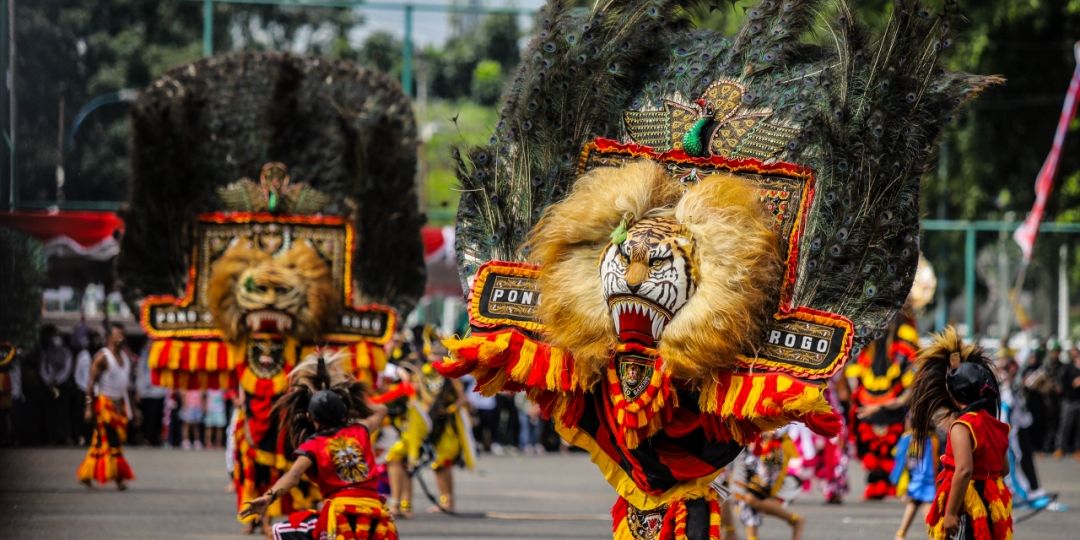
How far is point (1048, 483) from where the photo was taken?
19625 mm

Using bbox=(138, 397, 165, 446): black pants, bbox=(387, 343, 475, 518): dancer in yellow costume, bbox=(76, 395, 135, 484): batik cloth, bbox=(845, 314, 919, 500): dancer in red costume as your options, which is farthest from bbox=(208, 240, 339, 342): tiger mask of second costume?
bbox=(138, 397, 165, 446): black pants

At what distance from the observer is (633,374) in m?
7.53

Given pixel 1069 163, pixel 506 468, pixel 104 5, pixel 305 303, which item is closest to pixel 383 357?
pixel 305 303

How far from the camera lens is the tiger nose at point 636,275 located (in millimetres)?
7336

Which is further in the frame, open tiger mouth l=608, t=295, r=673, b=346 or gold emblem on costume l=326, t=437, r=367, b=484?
gold emblem on costume l=326, t=437, r=367, b=484

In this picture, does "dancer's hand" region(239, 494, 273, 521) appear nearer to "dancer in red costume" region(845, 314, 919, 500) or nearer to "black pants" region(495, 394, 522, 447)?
"dancer in red costume" region(845, 314, 919, 500)

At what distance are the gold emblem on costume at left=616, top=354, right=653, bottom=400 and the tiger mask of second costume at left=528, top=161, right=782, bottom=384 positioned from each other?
0.26ft

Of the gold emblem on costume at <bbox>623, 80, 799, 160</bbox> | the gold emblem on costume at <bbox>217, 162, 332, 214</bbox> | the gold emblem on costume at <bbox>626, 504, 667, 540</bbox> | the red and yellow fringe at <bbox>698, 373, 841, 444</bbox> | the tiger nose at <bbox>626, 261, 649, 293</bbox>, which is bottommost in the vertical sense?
the gold emblem on costume at <bbox>626, 504, 667, 540</bbox>

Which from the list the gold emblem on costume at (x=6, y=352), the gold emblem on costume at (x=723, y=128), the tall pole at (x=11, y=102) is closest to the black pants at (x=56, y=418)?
the gold emblem on costume at (x=6, y=352)

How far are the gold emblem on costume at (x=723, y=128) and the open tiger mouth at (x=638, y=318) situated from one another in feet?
3.45

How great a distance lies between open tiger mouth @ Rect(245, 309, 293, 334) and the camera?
11.9 metres

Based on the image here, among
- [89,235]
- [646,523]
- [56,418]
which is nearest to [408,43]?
[89,235]

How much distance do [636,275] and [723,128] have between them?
116 centimetres

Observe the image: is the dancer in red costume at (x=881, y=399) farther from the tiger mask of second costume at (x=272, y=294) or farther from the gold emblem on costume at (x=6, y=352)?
the gold emblem on costume at (x=6, y=352)
